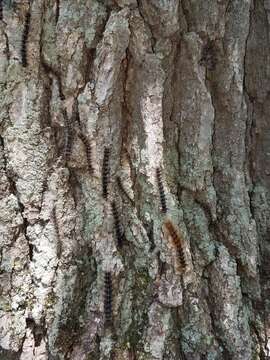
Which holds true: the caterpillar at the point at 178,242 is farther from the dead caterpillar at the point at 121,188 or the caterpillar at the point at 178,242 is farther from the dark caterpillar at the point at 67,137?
the dark caterpillar at the point at 67,137

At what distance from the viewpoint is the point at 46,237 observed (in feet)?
7.21

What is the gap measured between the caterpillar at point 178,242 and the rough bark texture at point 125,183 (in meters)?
0.03

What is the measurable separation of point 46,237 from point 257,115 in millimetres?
1356

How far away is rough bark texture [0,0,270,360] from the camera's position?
2.15 m

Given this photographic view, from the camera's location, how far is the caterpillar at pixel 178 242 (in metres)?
2.27

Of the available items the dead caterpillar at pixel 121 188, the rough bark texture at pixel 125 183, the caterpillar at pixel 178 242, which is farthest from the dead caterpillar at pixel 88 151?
the caterpillar at pixel 178 242

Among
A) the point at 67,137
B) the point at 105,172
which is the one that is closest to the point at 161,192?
the point at 105,172

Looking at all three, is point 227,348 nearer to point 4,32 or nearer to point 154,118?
point 154,118

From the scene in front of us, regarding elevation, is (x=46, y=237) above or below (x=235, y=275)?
above

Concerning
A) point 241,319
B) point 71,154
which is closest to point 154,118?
point 71,154

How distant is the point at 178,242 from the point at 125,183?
1.22 ft

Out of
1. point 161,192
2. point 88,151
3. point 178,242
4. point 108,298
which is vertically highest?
point 88,151

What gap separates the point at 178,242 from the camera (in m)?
2.28

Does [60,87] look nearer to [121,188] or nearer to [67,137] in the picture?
[67,137]
